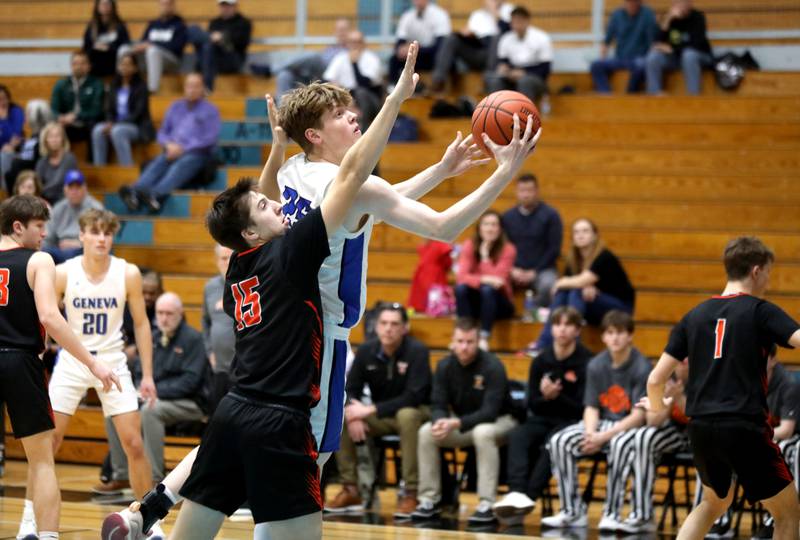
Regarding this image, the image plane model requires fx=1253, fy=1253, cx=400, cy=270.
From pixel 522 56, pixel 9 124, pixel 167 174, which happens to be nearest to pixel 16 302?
pixel 167 174

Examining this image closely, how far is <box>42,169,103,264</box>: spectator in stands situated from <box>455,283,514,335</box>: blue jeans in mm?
3649

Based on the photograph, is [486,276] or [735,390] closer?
[735,390]

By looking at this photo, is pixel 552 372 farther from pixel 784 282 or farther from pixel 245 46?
pixel 245 46

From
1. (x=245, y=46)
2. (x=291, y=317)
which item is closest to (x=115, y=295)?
(x=291, y=317)

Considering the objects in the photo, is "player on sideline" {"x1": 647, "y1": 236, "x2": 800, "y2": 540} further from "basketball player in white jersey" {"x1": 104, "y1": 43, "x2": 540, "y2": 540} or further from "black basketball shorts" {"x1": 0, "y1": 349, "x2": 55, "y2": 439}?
"black basketball shorts" {"x1": 0, "y1": 349, "x2": 55, "y2": 439}

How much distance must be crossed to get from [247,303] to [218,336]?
203 inches

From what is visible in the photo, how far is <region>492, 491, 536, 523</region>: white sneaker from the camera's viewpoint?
8.27m

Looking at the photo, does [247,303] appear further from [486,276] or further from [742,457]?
[486,276]

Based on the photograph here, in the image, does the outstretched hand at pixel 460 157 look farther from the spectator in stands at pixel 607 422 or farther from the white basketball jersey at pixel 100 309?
the spectator in stands at pixel 607 422

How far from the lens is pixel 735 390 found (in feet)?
19.7

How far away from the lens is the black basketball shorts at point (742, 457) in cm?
591

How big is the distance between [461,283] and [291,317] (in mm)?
6122

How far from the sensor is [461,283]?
10344mm

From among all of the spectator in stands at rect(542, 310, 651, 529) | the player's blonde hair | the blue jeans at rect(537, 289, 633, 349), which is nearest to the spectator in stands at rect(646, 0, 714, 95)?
the blue jeans at rect(537, 289, 633, 349)
